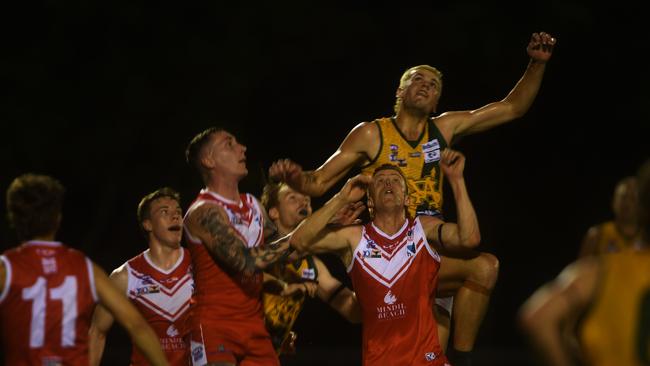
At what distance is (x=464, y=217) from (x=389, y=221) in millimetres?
447

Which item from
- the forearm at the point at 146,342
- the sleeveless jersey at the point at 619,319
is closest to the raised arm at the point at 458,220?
the forearm at the point at 146,342

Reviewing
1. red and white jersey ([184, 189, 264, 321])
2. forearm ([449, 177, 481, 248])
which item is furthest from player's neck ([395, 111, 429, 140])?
red and white jersey ([184, 189, 264, 321])

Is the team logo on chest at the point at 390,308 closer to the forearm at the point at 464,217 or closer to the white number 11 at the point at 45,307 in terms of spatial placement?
the forearm at the point at 464,217

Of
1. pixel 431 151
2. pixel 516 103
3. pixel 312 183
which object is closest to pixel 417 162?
pixel 431 151

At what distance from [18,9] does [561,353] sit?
38.8 ft

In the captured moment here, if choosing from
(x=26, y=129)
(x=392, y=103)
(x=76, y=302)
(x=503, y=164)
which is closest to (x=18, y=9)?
(x=26, y=129)

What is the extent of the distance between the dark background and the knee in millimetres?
7084

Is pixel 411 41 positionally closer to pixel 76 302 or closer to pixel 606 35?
pixel 606 35

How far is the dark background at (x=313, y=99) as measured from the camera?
1409 centimetres

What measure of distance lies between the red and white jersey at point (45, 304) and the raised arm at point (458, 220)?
7.14 feet

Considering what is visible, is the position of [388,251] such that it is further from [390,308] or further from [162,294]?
[162,294]

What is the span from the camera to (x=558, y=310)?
327 centimetres

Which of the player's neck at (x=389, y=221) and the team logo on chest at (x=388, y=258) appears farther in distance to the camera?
the player's neck at (x=389, y=221)

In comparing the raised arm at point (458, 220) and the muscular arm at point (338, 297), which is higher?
the raised arm at point (458, 220)
